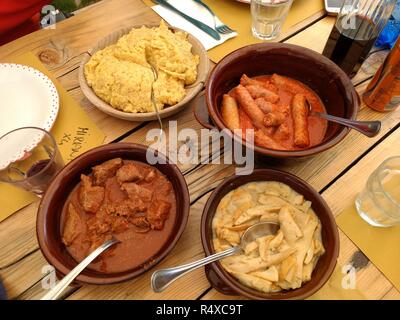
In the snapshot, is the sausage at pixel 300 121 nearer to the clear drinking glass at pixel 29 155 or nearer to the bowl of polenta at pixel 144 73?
the bowl of polenta at pixel 144 73

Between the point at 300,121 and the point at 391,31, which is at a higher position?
the point at 391,31

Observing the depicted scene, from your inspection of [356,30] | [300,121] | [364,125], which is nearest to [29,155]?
[300,121]

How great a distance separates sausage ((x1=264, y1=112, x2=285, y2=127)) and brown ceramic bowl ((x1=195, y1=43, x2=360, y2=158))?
137 mm

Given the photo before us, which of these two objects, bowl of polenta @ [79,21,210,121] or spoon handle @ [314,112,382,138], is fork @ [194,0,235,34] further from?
spoon handle @ [314,112,382,138]

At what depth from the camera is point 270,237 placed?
80 cm

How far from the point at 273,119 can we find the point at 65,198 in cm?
61

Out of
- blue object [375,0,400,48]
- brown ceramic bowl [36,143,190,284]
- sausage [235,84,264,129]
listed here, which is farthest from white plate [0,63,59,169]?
blue object [375,0,400,48]

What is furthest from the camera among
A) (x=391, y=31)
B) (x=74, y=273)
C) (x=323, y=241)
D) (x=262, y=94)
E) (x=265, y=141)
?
(x=391, y=31)

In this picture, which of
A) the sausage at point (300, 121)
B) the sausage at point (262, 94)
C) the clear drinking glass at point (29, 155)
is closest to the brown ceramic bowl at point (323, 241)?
the sausage at point (300, 121)

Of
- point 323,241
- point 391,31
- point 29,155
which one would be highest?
point 391,31

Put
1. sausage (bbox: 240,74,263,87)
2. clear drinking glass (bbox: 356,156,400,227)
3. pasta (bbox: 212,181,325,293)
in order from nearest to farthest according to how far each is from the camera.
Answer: pasta (bbox: 212,181,325,293)
clear drinking glass (bbox: 356,156,400,227)
sausage (bbox: 240,74,263,87)

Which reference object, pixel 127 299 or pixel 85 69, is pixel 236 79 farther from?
pixel 127 299

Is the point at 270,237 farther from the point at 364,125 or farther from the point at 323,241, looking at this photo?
the point at 364,125

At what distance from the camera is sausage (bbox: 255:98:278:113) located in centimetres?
101
